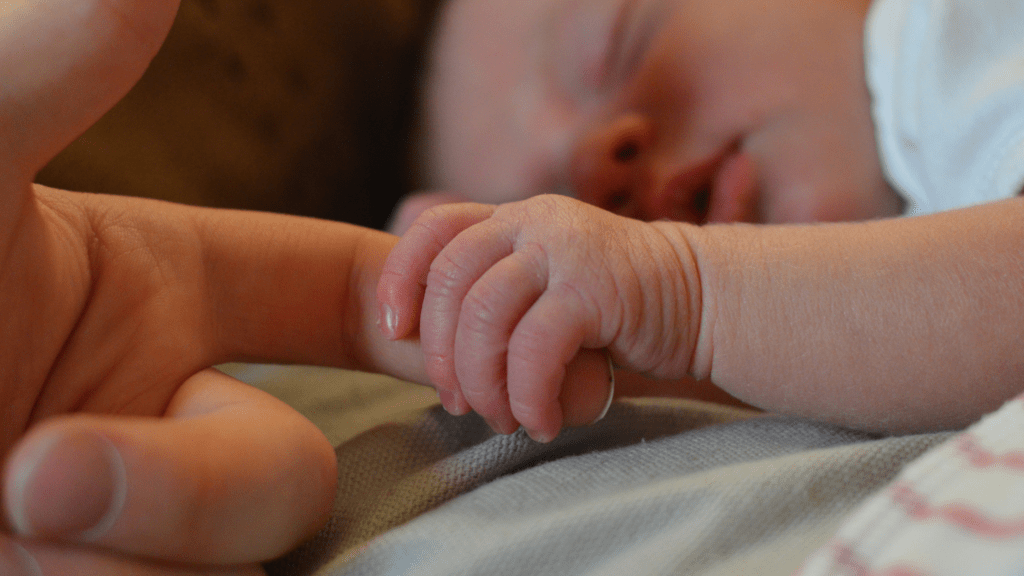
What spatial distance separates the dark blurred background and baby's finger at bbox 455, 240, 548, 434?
0.49 metres

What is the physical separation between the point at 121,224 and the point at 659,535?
0.41 metres

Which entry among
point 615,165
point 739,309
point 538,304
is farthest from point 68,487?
point 615,165

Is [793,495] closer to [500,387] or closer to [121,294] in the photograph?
[500,387]

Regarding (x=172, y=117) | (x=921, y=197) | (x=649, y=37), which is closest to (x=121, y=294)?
(x=172, y=117)

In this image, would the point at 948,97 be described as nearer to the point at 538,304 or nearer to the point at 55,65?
the point at 538,304

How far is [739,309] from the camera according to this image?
46 centimetres

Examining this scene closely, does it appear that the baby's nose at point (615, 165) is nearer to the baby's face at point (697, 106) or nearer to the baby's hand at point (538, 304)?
the baby's face at point (697, 106)

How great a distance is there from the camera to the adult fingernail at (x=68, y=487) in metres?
0.26

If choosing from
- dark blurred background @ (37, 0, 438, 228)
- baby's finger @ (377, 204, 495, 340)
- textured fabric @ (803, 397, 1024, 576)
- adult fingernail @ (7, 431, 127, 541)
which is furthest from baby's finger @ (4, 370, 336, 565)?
dark blurred background @ (37, 0, 438, 228)

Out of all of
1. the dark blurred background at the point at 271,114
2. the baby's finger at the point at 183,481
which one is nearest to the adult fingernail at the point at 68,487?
the baby's finger at the point at 183,481

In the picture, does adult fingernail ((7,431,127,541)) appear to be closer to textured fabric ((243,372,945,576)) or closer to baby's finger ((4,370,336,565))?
baby's finger ((4,370,336,565))

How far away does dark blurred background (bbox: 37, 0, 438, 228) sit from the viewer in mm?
730

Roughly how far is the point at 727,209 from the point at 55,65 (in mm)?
670

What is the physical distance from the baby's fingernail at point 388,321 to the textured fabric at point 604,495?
89mm
